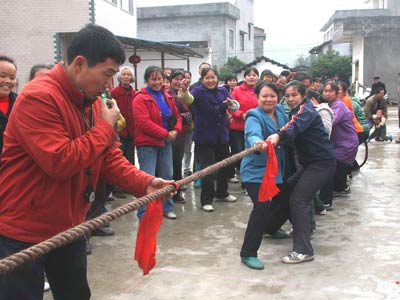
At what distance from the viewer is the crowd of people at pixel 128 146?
1.93m

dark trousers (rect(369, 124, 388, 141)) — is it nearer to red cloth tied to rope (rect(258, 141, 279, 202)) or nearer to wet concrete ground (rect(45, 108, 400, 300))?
wet concrete ground (rect(45, 108, 400, 300))

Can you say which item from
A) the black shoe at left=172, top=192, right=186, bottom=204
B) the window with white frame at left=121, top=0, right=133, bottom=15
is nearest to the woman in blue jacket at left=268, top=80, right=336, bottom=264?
the black shoe at left=172, top=192, right=186, bottom=204

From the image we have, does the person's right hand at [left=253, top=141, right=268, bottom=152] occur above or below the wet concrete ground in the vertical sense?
above

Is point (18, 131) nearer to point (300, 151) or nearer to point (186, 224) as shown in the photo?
point (300, 151)

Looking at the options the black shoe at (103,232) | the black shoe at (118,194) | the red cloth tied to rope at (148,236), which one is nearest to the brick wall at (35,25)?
the black shoe at (118,194)

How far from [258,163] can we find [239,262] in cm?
86

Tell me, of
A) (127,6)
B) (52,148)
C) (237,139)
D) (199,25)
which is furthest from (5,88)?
(199,25)

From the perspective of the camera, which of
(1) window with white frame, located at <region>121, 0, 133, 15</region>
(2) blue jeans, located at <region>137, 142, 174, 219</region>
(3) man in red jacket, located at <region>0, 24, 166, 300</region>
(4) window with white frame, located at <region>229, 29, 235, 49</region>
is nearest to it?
(3) man in red jacket, located at <region>0, 24, 166, 300</region>

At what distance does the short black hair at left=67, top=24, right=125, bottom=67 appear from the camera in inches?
Result: 75.5

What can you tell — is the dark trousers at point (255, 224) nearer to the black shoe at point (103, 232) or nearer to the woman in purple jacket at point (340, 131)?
the black shoe at point (103, 232)

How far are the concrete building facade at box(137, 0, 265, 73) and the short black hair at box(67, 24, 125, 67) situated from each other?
2924cm

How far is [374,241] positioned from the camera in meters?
4.62

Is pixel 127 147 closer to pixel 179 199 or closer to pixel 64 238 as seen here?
pixel 179 199

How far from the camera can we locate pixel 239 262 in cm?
413
